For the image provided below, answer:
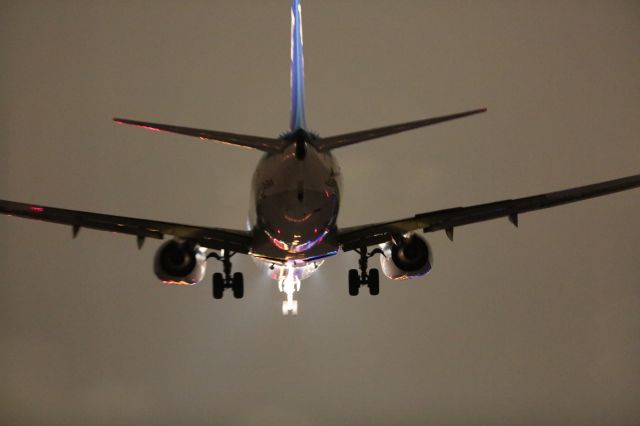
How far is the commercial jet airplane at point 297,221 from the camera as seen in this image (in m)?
20.9

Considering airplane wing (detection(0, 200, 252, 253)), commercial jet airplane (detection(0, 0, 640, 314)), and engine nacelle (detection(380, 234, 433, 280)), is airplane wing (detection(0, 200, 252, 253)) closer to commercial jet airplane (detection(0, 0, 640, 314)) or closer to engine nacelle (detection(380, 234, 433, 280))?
commercial jet airplane (detection(0, 0, 640, 314))

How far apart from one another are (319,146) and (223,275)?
761 centimetres

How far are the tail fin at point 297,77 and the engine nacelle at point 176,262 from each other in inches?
176

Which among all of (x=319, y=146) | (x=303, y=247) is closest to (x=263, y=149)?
(x=319, y=146)

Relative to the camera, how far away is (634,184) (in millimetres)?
25391

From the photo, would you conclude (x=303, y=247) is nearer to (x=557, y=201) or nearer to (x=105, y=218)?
(x=105, y=218)

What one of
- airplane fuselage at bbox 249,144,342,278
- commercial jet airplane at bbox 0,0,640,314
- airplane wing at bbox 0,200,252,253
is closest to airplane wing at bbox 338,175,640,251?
commercial jet airplane at bbox 0,0,640,314

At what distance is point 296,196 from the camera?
20719mm

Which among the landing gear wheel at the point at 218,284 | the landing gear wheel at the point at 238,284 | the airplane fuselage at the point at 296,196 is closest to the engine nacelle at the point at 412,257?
the airplane fuselage at the point at 296,196

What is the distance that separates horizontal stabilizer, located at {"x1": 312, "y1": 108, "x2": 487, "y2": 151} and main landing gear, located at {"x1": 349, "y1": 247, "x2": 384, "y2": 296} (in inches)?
251

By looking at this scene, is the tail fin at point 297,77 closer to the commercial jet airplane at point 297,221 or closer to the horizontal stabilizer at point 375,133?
the commercial jet airplane at point 297,221

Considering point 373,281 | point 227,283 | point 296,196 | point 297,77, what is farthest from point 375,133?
point 227,283

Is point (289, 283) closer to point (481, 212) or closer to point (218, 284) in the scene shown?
point (218, 284)

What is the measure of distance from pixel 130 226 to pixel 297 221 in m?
5.68
